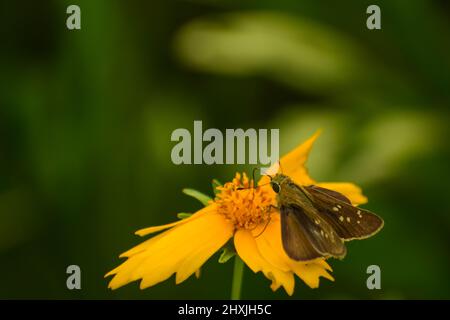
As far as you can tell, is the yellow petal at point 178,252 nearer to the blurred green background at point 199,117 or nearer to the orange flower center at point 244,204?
the orange flower center at point 244,204

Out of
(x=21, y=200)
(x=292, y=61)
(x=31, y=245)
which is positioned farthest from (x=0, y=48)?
(x=292, y=61)

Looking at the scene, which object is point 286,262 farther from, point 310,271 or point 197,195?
point 197,195

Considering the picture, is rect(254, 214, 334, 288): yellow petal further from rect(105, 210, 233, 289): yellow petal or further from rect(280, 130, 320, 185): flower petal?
rect(280, 130, 320, 185): flower petal

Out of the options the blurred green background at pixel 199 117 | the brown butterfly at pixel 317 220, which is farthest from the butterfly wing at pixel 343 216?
the blurred green background at pixel 199 117

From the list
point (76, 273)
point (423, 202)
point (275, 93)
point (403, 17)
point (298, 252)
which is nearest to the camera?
point (298, 252)

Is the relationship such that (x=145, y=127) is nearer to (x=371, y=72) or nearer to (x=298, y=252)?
(x=371, y=72)

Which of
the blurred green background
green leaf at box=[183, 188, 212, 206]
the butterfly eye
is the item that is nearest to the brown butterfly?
the butterfly eye

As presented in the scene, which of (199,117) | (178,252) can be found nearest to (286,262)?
(178,252)
